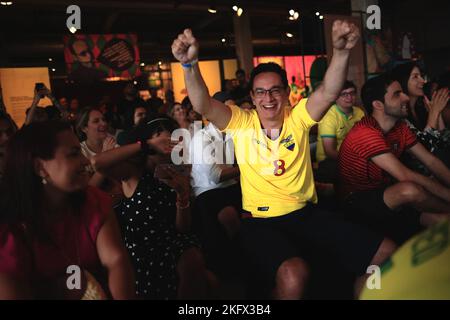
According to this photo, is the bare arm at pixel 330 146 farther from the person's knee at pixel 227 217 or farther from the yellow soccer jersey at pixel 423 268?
the yellow soccer jersey at pixel 423 268

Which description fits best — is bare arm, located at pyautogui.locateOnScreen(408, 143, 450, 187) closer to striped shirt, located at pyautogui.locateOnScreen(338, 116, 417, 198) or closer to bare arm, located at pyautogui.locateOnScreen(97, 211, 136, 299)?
striped shirt, located at pyautogui.locateOnScreen(338, 116, 417, 198)

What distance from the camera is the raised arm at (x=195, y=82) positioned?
1.81 meters

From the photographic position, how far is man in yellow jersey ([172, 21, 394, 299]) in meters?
1.81

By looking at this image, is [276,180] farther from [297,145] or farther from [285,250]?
[285,250]

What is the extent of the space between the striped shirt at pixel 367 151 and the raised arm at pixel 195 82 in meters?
0.79

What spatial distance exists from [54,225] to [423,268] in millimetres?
1240

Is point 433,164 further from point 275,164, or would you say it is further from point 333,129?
point 275,164

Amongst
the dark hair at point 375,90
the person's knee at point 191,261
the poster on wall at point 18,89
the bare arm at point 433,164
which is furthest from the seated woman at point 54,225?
the poster on wall at point 18,89

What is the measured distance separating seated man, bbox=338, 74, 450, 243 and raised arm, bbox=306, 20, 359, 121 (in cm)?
43

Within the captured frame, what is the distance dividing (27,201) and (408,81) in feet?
9.40

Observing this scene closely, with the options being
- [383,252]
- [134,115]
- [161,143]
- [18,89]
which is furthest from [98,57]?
[383,252]

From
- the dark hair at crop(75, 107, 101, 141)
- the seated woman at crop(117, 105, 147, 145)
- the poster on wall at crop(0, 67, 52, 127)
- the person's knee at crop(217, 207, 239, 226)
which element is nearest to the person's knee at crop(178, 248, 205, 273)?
the person's knee at crop(217, 207, 239, 226)
